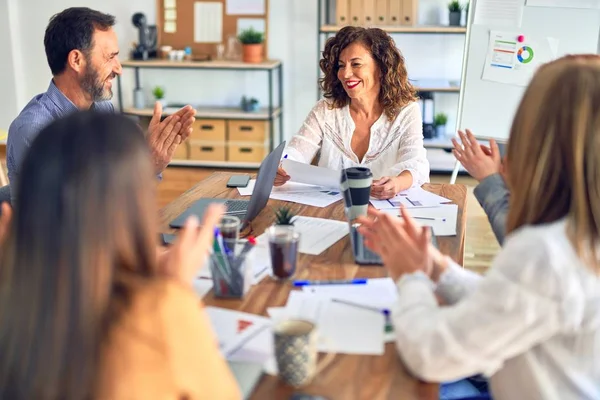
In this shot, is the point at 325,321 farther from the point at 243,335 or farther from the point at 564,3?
the point at 564,3

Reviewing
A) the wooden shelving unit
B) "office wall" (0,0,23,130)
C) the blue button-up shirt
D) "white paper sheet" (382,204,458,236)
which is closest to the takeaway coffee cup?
"white paper sheet" (382,204,458,236)

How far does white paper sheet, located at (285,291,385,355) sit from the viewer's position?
1.15m

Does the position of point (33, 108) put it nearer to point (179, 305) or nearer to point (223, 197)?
point (223, 197)

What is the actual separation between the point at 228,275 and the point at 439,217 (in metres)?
0.78

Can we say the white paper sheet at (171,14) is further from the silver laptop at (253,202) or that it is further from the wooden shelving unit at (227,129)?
the silver laptop at (253,202)

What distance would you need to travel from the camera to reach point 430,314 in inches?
43.0

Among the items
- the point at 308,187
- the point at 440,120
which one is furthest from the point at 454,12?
the point at 308,187

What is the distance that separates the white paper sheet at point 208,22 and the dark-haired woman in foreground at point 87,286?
4.35 m

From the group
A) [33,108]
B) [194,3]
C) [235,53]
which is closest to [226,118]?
[235,53]

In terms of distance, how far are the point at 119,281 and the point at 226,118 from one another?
415 cm

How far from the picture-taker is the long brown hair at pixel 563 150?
102 cm

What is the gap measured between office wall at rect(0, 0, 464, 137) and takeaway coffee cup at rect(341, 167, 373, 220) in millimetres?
3349

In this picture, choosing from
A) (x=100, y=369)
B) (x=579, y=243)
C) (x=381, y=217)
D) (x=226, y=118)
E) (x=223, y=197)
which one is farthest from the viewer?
(x=226, y=118)

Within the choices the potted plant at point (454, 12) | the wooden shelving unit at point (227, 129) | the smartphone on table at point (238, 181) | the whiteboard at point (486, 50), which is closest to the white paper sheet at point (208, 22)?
the wooden shelving unit at point (227, 129)
